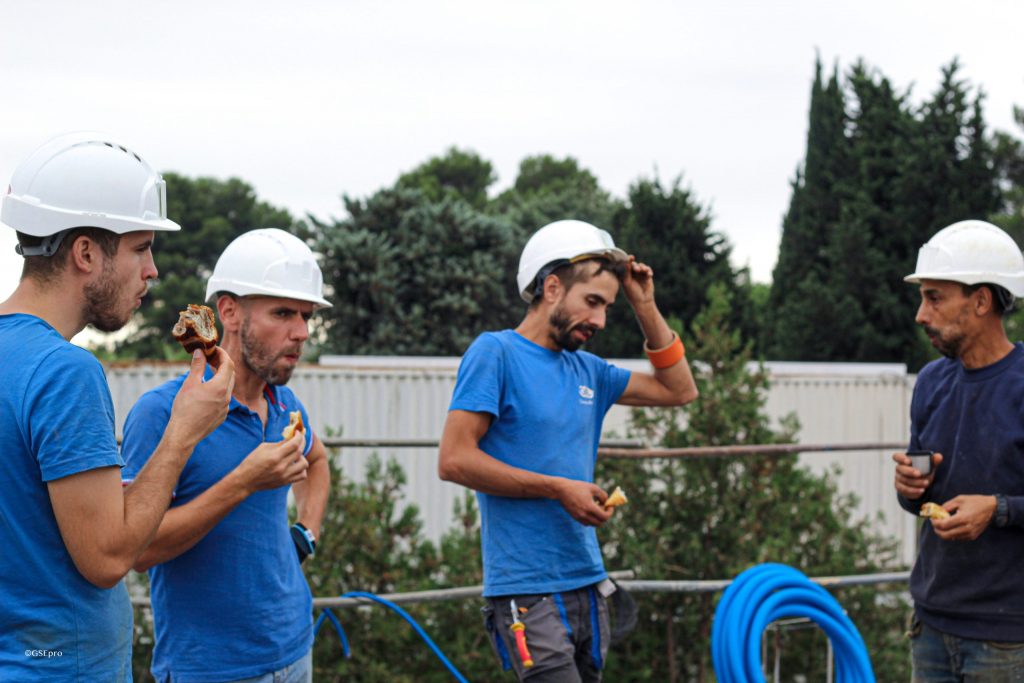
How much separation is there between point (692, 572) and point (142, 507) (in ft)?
15.3

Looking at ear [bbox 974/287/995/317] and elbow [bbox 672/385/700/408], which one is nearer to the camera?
ear [bbox 974/287/995/317]

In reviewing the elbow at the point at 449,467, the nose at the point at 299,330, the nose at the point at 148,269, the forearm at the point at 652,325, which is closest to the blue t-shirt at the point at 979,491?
the forearm at the point at 652,325

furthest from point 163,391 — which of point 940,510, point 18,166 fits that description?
point 940,510

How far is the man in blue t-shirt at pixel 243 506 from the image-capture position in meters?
3.13

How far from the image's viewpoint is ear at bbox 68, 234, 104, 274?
247cm

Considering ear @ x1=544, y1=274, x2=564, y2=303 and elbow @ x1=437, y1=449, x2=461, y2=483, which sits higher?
ear @ x1=544, y1=274, x2=564, y2=303

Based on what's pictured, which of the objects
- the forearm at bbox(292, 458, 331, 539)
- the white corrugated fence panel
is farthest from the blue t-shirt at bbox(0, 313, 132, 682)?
the white corrugated fence panel

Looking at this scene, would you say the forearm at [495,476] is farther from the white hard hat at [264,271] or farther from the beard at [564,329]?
the white hard hat at [264,271]

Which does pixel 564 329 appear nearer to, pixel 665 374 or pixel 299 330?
pixel 665 374

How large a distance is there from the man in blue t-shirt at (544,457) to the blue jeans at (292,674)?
78 centimetres

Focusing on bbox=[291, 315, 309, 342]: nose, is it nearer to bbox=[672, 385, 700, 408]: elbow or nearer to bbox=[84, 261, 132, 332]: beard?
bbox=[84, 261, 132, 332]: beard

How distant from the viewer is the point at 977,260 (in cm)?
408

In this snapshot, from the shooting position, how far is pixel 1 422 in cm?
229

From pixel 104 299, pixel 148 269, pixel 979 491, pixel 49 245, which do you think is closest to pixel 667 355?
pixel 979 491
